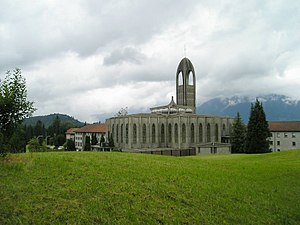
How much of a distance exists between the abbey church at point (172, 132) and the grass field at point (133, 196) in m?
38.5

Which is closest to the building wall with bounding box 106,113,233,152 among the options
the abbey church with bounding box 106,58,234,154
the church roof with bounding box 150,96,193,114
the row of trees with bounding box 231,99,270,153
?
the abbey church with bounding box 106,58,234,154

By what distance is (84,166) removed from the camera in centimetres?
1323

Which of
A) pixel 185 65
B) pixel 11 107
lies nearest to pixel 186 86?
pixel 185 65

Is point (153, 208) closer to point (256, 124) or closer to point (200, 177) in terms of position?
point (200, 177)

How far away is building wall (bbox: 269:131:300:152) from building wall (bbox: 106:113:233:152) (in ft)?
38.7

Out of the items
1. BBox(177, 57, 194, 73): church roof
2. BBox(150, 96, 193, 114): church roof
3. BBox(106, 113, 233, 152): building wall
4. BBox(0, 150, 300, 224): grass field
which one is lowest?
BBox(0, 150, 300, 224): grass field

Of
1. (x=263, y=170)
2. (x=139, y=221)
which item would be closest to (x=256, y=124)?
(x=263, y=170)

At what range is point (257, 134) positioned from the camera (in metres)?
47.8

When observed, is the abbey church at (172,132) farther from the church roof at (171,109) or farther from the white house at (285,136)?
the white house at (285,136)

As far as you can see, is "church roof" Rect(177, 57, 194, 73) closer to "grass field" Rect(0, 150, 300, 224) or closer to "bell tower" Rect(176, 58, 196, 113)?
"bell tower" Rect(176, 58, 196, 113)

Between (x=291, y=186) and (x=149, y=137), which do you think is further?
(x=149, y=137)

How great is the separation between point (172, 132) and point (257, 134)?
632 inches

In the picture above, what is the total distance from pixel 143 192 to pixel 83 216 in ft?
9.26

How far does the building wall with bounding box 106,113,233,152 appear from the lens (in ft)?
182
